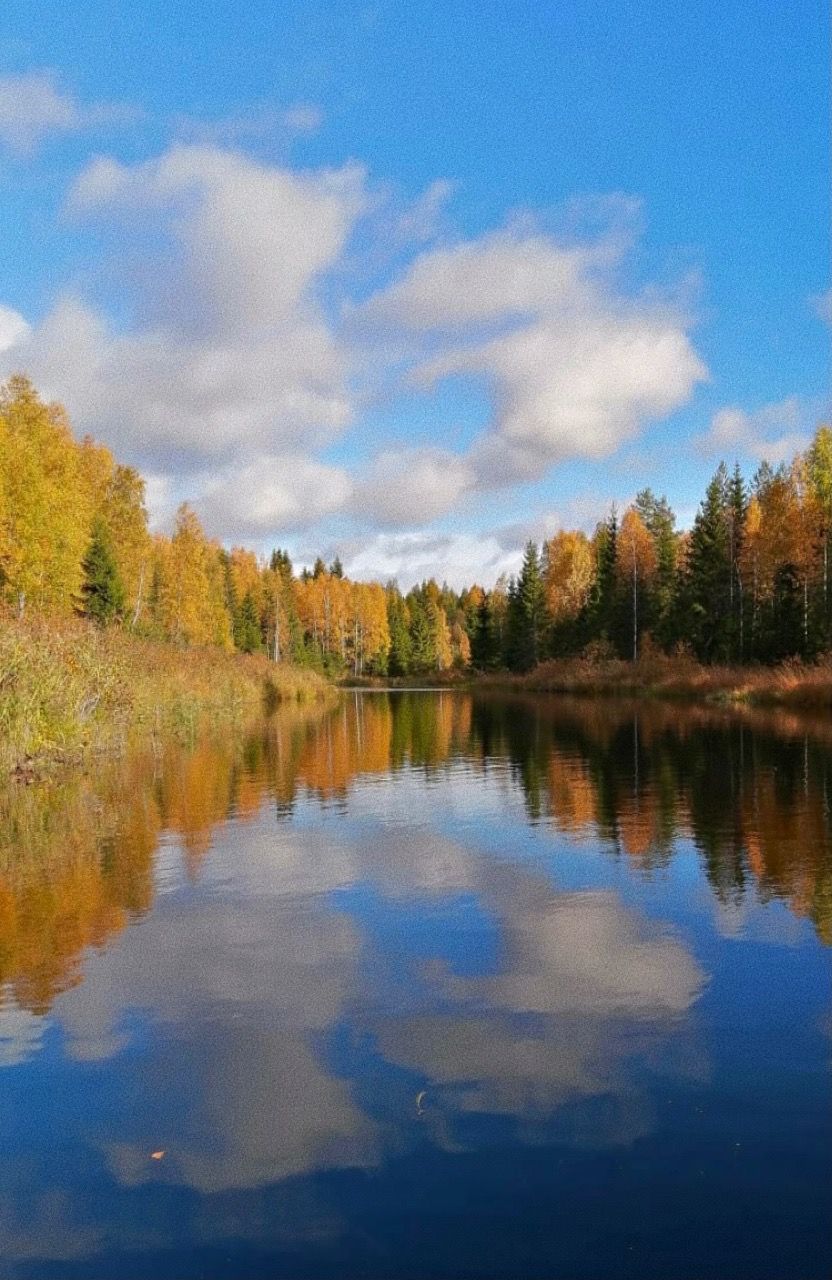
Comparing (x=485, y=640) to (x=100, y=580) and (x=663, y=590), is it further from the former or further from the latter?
(x=100, y=580)

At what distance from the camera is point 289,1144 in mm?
5285

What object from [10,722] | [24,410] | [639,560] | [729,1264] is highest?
[24,410]

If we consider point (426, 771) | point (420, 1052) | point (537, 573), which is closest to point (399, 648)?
point (537, 573)

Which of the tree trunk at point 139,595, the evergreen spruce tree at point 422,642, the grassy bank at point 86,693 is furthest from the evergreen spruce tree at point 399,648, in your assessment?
the grassy bank at point 86,693

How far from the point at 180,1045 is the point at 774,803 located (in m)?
11.8

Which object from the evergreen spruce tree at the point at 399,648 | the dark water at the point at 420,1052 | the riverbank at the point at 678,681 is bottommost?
the dark water at the point at 420,1052

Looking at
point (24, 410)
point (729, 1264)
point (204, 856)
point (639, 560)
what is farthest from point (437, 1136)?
point (639, 560)

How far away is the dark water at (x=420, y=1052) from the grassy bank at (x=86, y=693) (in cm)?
696

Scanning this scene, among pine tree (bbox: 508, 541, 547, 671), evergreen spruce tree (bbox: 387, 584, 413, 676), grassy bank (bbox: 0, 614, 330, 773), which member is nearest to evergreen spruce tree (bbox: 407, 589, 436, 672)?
evergreen spruce tree (bbox: 387, 584, 413, 676)

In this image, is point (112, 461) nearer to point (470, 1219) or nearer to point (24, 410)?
point (24, 410)

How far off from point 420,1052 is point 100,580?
4977 centimetres

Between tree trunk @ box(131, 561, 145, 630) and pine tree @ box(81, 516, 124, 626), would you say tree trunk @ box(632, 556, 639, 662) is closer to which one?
tree trunk @ box(131, 561, 145, 630)

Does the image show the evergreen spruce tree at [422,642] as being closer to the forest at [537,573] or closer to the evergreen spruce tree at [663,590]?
the forest at [537,573]

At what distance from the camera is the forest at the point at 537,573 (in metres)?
43.2
